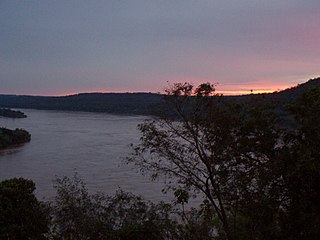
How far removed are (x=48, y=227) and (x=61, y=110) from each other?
74.3m

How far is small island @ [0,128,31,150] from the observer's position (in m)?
34.1

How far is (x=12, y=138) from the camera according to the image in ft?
117

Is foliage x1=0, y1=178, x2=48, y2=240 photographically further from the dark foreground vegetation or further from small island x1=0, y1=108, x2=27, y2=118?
small island x1=0, y1=108, x2=27, y2=118

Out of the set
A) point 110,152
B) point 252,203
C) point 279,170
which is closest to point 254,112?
point 279,170

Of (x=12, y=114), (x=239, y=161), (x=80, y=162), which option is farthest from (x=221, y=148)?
(x=12, y=114)

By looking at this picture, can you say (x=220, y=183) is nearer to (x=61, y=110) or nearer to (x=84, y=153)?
(x=84, y=153)

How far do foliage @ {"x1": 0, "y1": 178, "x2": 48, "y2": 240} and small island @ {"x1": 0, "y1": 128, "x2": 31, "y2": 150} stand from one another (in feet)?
83.4

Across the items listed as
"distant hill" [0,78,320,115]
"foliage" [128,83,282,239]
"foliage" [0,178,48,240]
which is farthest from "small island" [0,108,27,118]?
"foliage" [128,83,282,239]

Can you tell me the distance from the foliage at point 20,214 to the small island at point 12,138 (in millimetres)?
25422

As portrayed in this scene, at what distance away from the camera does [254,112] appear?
23.9 ft

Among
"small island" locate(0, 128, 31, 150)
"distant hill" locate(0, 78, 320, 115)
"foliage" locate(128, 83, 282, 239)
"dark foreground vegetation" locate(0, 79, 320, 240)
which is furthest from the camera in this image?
"distant hill" locate(0, 78, 320, 115)

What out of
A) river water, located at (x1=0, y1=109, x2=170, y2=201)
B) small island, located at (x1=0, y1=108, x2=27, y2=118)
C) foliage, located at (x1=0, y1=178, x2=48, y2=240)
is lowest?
river water, located at (x1=0, y1=109, x2=170, y2=201)

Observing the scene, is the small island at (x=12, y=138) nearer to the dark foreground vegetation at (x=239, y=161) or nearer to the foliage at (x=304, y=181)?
the dark foreground vegetation at (x=239, y=161)

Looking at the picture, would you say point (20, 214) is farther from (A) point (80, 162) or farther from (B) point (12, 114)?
(B) point (12, 114)
